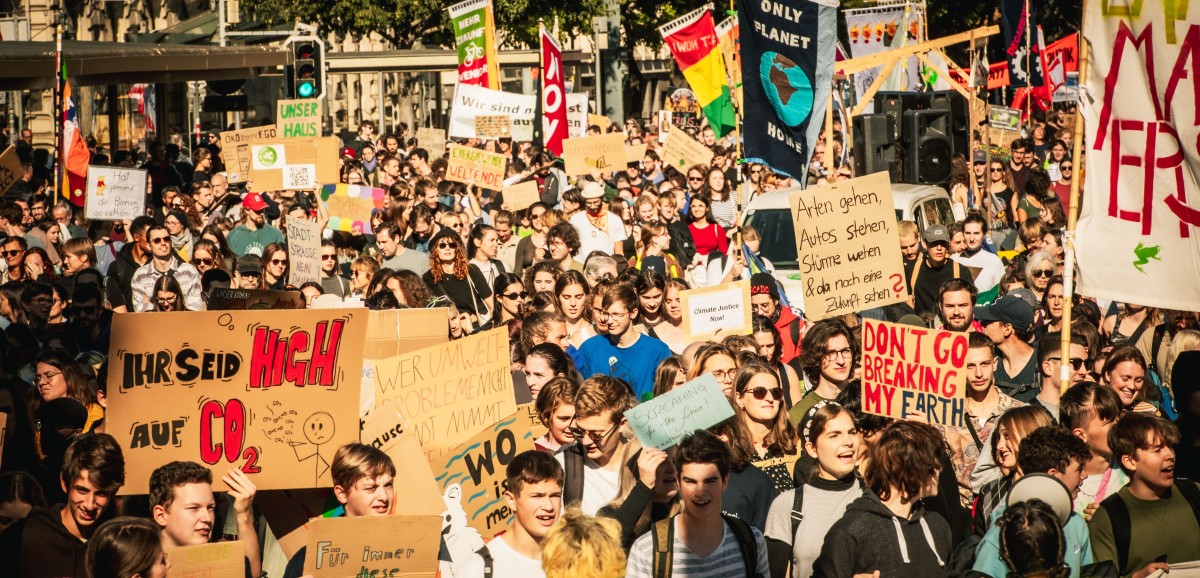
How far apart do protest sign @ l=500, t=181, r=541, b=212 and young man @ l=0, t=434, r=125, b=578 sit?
410 inches

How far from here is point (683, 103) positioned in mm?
41500

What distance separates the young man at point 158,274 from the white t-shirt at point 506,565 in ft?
22.6

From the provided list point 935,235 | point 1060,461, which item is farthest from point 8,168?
point 1060,461

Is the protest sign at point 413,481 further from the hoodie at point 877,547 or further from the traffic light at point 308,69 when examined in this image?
the traffic light at point 308,69

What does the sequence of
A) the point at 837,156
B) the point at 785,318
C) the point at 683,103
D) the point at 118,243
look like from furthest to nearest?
the point at 683,103
the point at 837,156
the point at 118,243
the point at 785,318

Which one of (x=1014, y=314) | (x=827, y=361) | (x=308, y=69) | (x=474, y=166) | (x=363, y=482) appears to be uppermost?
(x=308, y=69)

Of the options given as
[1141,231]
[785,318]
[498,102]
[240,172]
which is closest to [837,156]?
[498,102]

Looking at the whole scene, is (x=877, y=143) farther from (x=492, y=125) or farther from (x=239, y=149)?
(x=239, y=149)

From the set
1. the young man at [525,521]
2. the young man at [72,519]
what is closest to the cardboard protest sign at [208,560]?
the young man at [72,519]

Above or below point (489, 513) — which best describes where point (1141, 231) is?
above

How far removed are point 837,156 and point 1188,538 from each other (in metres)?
20.4

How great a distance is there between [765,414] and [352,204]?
9235 millimetres

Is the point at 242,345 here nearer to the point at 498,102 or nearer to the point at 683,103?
the point at 498,102

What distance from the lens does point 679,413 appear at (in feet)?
19.6
